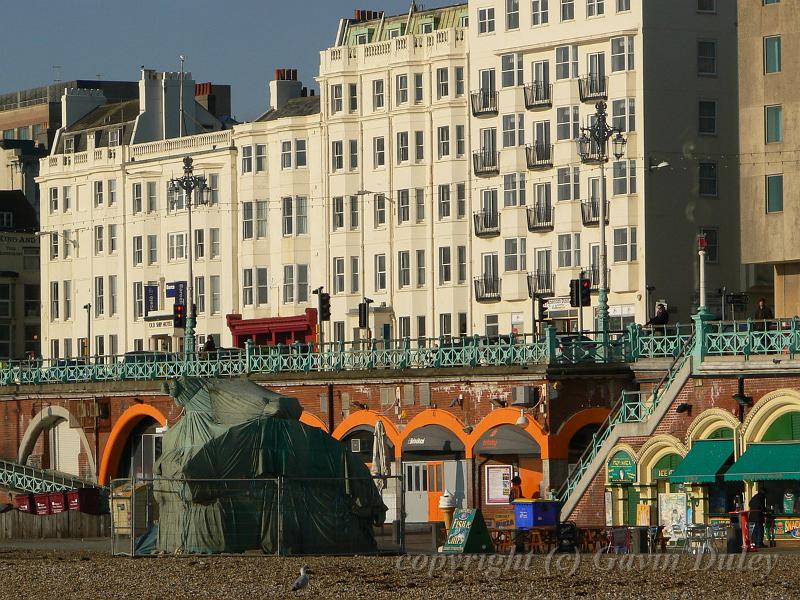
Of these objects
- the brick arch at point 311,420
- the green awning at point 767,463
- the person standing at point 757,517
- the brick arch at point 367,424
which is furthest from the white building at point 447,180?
the person standing at point 757,517

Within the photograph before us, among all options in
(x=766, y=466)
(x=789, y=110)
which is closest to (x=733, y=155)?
(x=789, y=110)

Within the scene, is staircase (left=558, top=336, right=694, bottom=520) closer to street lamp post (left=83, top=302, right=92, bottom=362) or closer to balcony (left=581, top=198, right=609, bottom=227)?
balcony (left=581, top=198, right=609, bottom=227)

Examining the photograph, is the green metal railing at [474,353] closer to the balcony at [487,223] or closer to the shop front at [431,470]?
the shop front at [431,470]

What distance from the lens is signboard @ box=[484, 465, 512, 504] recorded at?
221 feet

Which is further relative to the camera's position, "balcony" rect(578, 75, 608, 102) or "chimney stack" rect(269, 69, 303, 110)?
"chimney stack" rect(269, 69, 303, 110)

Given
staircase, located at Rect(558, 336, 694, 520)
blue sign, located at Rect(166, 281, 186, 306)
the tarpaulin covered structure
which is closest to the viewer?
the tarpaulin covered structure

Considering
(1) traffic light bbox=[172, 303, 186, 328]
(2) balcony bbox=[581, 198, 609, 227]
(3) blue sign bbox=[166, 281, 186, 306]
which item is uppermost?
(2) balcony bbox=[581, 198, 609, 227]

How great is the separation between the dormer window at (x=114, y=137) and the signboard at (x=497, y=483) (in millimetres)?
52695

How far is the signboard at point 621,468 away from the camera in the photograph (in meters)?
60.1

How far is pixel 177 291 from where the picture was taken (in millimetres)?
104062

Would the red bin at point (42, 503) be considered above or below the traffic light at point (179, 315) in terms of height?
below

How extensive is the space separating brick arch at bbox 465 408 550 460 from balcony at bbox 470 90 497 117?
1140 inches

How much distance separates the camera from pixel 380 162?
100 m

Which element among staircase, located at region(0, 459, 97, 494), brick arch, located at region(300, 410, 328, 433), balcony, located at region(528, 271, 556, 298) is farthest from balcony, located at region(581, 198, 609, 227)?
staircase, located at region(0, 459, 97, 494)
